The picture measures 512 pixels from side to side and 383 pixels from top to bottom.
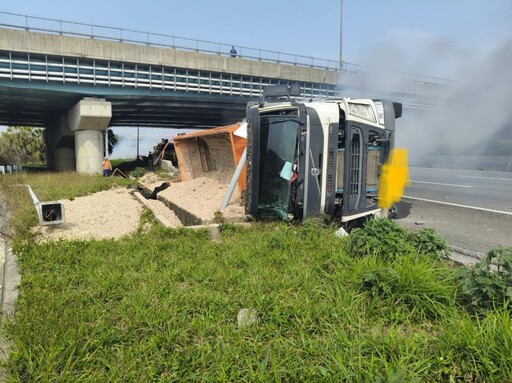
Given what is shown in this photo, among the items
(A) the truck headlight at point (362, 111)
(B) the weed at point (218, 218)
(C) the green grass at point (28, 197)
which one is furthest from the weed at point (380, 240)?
(C) the green grass at point (28, 197)

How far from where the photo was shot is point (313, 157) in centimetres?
498

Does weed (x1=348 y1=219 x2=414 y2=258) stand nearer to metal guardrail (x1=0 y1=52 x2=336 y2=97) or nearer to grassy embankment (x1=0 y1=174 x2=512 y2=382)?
grassy embankment (x1=0 y1=174 x2=512 y2=382)

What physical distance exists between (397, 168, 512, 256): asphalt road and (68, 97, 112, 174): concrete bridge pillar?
1599cm

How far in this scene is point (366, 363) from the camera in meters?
2.00

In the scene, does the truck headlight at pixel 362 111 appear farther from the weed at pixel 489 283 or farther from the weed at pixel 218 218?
the weed at pixel 489 283

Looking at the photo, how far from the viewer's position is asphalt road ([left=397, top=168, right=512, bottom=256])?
5496 millimetres

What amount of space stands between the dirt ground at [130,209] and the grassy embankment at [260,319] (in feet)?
5.95

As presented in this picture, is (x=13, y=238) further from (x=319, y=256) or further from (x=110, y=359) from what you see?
(x=319, y=256)

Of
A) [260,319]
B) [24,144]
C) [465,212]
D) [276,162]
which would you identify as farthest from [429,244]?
[24,144]

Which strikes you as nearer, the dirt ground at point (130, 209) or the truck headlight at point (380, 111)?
the truck headlight at point (380, 111)

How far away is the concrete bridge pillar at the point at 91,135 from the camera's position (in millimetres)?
19031

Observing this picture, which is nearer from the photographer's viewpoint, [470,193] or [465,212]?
[465,212]

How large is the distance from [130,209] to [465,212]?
7.39 m

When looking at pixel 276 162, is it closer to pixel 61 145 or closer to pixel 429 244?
pixel 429 244
